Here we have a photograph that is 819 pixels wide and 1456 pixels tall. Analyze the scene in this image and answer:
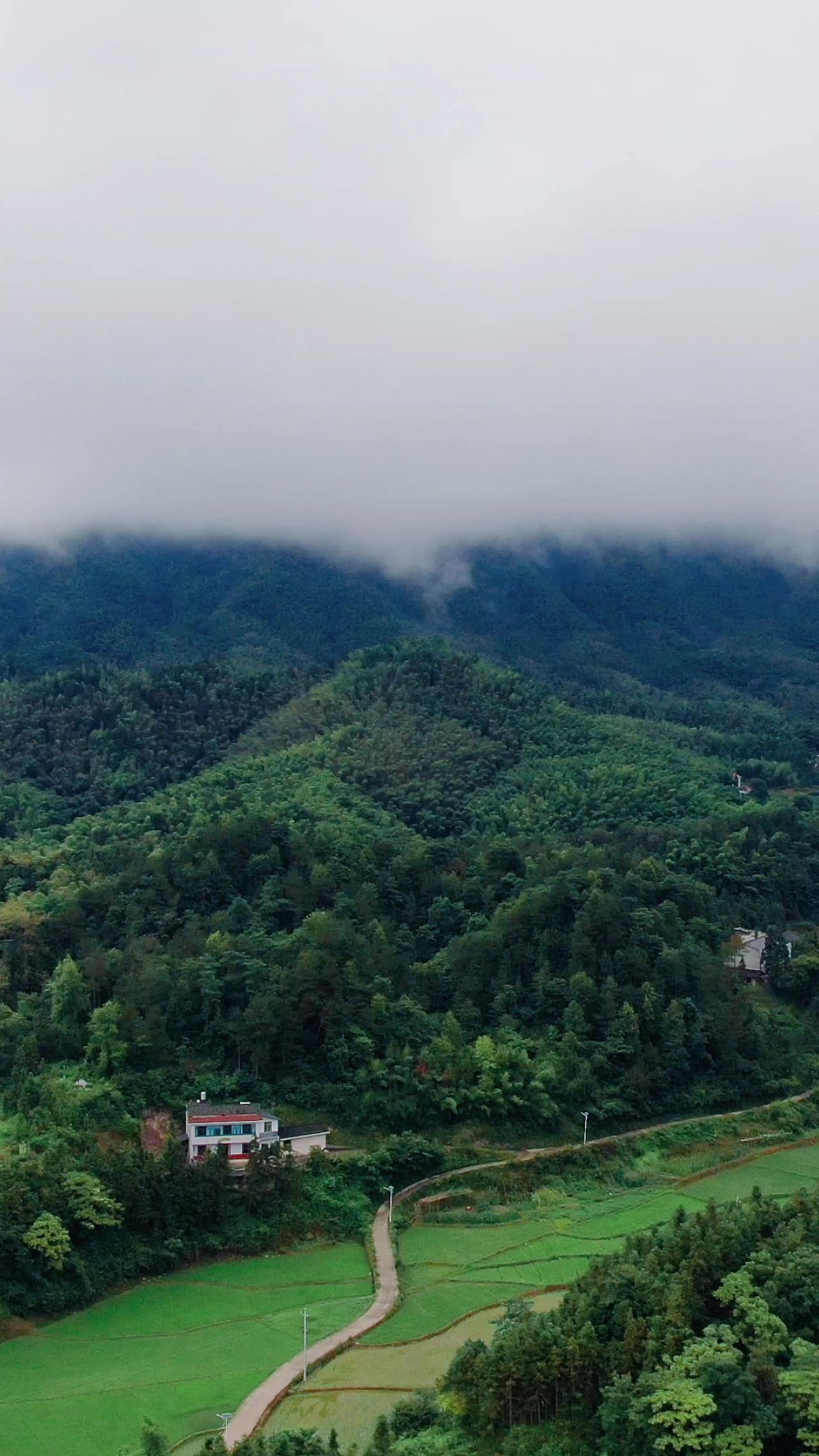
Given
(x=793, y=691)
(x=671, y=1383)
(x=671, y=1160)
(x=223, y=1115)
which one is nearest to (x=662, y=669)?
(x=793, y=691)

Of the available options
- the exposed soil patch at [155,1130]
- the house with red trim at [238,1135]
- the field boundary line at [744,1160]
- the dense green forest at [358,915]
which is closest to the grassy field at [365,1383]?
the dense green forest at [358,915]

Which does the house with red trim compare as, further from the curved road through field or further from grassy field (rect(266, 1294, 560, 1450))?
grassy field (rect(266, 1294, 560, 1450))

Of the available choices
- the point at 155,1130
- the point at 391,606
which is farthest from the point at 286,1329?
the point at 391,606

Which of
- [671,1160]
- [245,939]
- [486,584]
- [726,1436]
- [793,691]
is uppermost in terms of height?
[486,584]

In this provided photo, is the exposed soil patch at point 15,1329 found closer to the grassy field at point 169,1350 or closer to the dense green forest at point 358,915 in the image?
the grassy field at point 169,1350

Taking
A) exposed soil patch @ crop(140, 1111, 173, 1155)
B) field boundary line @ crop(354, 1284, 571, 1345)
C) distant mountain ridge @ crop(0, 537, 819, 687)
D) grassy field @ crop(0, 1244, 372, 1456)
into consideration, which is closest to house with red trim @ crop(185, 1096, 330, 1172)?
exposed soil patch @ crop(140, 1111, 173, 1155)

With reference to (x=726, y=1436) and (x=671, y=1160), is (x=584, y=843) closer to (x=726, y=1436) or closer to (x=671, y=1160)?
(x=671, y=1160)

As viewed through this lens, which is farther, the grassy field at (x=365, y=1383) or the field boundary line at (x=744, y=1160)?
the field boundary line at (x=744, y=1160)
